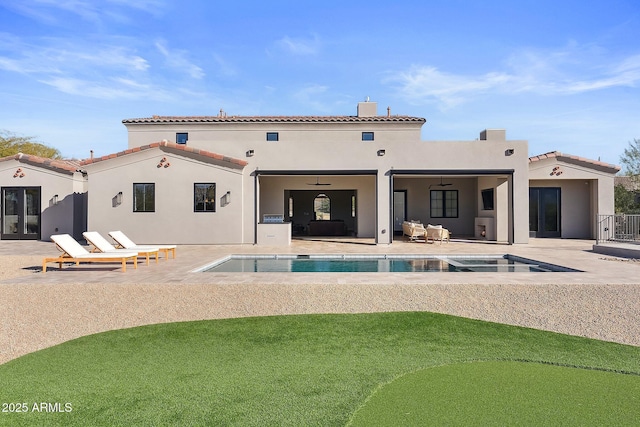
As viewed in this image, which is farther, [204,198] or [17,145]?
[17,145]

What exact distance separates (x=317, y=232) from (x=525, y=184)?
11382 mm

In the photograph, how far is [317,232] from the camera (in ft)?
78.7

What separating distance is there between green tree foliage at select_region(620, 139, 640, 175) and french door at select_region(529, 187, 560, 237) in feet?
25.0

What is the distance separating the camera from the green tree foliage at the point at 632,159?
991 inches

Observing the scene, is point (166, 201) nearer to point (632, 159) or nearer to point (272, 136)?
point (272, 136)

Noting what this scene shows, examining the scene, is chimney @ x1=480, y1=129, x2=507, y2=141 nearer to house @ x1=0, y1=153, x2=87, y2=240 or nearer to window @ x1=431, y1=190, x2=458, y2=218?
window @ x1=431, y1=190, x2=458, y2=218

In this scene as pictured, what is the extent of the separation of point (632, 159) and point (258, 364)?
29.5m

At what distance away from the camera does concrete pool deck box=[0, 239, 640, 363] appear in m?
6.42

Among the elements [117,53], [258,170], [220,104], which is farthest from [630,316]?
[220,104]

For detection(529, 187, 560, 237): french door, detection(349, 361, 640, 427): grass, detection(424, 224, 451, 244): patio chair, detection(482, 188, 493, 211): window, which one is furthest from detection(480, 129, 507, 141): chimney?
detection(349, 361, 640, 427): grass

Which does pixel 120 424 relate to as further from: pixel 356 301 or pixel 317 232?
pixel 317 232

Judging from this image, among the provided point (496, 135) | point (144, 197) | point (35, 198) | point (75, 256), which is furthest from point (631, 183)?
point (35, 198)

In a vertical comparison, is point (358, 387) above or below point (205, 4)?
below

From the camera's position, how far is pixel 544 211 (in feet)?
72.3
